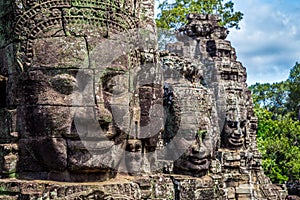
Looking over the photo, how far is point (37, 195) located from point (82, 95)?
2.71 feet

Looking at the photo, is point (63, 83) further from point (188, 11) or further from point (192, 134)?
point (188, 11)

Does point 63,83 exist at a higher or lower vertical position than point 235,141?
higher

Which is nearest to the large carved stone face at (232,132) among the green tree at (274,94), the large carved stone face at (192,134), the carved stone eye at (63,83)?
the large carved stone face at (192,134)

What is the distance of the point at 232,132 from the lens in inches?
352

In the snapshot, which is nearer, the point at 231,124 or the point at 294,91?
the point at 231,124

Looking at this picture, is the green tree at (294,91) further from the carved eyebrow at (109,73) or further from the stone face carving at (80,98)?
the carved eyebrow at (109,73)

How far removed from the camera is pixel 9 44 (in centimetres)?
389

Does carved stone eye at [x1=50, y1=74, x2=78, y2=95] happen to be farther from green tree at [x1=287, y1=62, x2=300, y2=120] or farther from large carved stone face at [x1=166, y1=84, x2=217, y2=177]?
green tree at [x1=287, y1=62, x2=300, y2=120]

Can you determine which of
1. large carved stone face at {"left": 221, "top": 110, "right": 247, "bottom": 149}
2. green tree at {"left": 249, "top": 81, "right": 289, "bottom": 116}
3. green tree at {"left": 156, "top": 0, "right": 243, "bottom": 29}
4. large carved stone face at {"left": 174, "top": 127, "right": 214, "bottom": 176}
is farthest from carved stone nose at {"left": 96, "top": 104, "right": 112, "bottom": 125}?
green tree at {"left": 249, "top": 81, "right": 289, "bottom": 116}

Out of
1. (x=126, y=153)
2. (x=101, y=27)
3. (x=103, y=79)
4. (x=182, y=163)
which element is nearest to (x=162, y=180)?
(x=126, y=153)

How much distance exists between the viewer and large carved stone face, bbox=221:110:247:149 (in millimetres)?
8891

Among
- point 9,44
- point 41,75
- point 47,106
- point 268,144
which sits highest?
point 9,44

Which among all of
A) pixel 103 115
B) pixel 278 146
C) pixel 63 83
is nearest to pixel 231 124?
pixel 103 115

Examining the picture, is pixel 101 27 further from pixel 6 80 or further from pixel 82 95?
pixel 6 80
